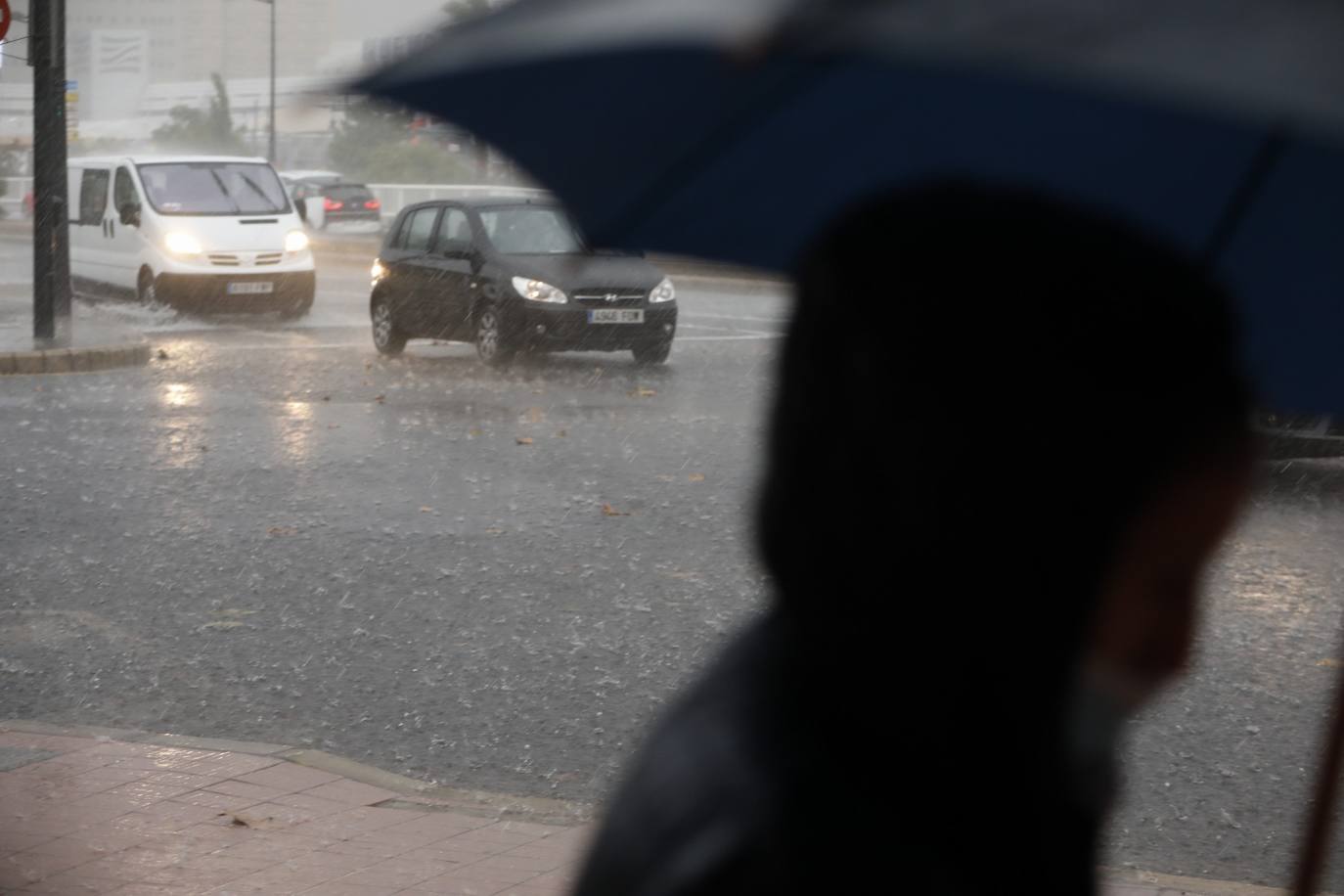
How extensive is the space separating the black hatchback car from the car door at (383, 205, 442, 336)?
10 millimetres

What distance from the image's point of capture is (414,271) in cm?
1800

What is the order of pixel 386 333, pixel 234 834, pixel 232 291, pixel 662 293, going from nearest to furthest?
pixel 234 834 < pixel 662 293 < pixel 386 333 < pixel 232 291

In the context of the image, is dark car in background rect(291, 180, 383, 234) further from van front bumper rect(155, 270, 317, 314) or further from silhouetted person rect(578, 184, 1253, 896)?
silhouetted person rect(578, 184, 1253, 896)

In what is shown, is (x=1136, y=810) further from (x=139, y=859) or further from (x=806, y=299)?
(x=806, y=299)

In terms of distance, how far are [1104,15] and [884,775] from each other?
0.54 meters

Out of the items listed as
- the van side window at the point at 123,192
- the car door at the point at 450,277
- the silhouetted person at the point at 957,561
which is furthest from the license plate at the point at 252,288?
the silhouetted person at the point at 957,561

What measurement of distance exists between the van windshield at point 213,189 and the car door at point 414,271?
4.54 m

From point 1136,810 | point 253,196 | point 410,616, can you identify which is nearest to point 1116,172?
point 1136,810

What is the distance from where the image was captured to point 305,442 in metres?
11.9

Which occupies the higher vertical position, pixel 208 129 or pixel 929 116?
pixel 929 116

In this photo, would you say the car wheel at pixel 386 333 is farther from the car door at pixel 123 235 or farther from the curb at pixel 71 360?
the car door at pixel 123 235

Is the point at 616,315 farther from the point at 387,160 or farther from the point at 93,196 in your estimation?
the point at 387,160

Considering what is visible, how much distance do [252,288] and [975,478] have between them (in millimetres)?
21491

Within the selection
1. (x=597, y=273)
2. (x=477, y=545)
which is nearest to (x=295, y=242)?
(x=597, y=273)
